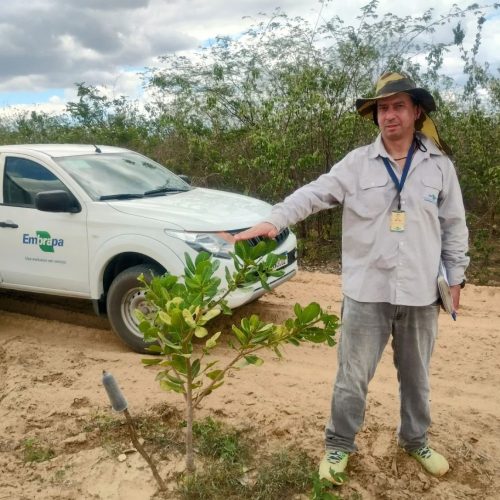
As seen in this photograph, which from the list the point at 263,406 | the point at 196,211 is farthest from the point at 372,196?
the point at 196,211

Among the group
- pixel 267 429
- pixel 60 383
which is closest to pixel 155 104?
pixel 60 383

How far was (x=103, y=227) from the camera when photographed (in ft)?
15.5

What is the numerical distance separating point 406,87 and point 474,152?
6.28 meters

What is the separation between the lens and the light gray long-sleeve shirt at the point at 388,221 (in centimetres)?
258

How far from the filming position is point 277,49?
9.03 meters

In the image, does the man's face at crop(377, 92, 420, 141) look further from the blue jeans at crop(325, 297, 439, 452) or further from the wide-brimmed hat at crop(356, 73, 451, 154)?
the blue jeans at crop(325, 297, 439, 452)

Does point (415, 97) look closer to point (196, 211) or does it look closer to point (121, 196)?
point (196, 211)

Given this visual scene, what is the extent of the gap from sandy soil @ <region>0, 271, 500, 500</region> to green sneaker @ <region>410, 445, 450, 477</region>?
42mm

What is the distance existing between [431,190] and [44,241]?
361 centimetres

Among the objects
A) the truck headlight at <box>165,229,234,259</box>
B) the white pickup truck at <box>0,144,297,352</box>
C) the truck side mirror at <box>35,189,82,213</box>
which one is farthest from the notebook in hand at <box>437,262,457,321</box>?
the truck side mirror at <box>35,189,82,213</box>

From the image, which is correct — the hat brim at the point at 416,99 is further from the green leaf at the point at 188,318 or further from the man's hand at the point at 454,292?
the green leaf at the point at 188,318

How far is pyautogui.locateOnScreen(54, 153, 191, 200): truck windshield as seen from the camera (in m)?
5.02

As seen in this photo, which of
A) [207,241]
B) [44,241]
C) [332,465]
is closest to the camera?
[332,465]

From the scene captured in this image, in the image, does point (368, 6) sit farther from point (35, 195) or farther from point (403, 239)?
point (403, 239)
